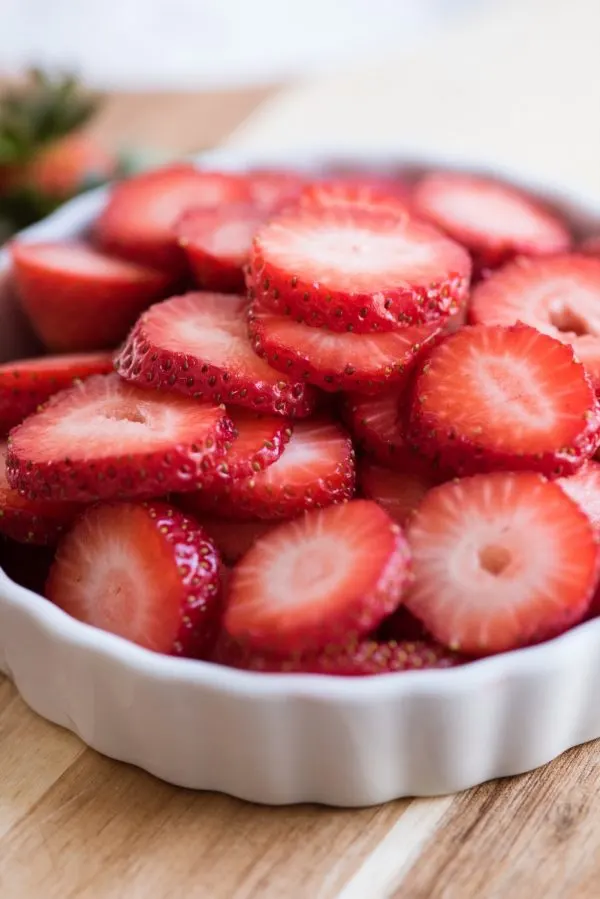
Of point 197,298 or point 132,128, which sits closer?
point 197,298

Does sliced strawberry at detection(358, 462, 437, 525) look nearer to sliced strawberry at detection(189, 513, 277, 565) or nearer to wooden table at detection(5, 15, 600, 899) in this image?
sliced strawberry at detection(189, 513, 277, 565)

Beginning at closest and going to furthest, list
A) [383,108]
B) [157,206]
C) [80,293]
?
1. [80,293]
2. [157,206]
3. [383,108]

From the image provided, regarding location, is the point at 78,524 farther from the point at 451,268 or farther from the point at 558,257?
the point at 558,257

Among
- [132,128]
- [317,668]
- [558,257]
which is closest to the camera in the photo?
[317,668]

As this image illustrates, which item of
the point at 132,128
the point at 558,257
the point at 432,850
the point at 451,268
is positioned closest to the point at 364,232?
the point at 451,268

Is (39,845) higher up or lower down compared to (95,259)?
lower down

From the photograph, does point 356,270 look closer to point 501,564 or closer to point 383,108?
point 501,564

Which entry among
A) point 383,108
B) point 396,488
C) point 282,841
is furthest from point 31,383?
point 383,108
